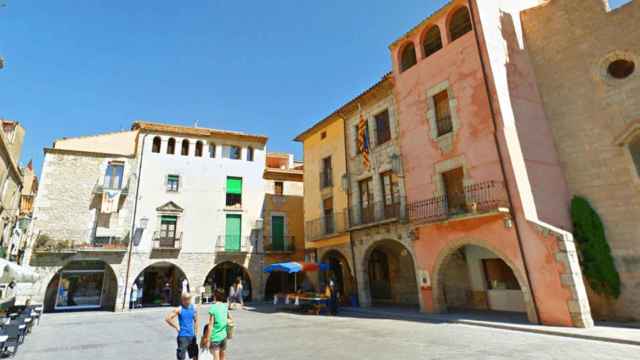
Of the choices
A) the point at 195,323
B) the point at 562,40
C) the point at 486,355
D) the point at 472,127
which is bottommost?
the point at 486,355

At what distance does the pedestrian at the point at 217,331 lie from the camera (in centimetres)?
525

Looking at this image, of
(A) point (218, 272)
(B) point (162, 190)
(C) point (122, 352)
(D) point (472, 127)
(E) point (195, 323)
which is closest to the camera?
(E) point (195, 323)

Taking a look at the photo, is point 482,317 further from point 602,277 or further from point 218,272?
point 218,272

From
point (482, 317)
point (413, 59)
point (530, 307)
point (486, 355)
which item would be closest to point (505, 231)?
point (530, 307)

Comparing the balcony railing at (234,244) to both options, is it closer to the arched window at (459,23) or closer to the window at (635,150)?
the arched window at (459,23)

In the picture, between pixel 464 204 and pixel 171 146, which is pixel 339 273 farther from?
pixel 171 146

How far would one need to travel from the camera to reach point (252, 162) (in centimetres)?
2558

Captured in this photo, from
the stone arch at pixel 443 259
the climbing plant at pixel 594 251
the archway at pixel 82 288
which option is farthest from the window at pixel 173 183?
the climbing plant at pixel 594 251

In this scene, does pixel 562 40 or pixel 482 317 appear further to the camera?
pixel 562 40

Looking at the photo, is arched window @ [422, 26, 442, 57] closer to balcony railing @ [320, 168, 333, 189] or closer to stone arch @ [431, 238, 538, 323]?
balcony railing @ [320, 168, 333, 189]

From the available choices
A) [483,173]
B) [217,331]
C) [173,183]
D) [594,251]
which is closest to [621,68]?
[483,173]

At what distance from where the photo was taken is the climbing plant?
10.6 m

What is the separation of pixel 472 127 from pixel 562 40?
4698 millimetres

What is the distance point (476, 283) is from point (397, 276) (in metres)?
4.42
